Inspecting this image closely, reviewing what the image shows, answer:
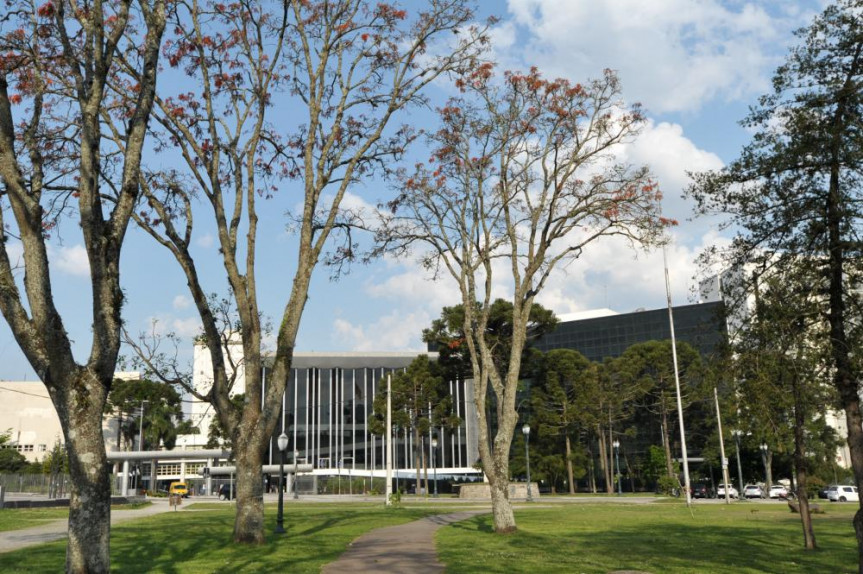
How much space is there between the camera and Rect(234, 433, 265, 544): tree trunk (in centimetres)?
1742

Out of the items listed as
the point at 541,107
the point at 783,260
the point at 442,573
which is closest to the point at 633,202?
the point at 541,107

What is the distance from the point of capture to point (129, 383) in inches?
3226

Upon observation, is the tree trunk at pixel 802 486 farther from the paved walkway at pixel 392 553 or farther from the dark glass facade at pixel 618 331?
the dark glass facade at pixel 618 331

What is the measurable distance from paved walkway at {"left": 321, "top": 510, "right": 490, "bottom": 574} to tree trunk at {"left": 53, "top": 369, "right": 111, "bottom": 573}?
20.1 ft

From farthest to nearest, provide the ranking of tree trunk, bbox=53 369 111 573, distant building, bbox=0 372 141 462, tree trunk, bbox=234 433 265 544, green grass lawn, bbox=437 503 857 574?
distant building, bbox=0 372 141 462
tree trunk, bbox=234 433 265 544
green grass lawn, bbox=437 503 857 574
tree trunk, bbox=53 369 111 573

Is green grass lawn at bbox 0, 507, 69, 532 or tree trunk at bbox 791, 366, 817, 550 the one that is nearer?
tree trunk at bbox 791, 366, 817, 550

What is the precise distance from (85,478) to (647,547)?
1473 cm

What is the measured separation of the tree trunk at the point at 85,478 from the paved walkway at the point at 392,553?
20.1ft

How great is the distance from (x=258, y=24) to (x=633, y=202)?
1253 centimetres

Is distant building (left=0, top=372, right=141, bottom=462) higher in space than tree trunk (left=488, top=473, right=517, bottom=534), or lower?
higher

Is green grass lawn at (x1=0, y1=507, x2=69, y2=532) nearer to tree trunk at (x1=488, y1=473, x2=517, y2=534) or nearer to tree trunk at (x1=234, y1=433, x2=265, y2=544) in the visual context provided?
tree trunk at (x1=234, y1=433, x2=265, y2=544)

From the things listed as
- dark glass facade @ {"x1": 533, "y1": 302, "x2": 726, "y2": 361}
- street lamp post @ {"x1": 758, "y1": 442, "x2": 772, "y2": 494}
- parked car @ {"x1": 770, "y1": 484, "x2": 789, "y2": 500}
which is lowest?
parked car @ {"x1": 770, "y1": 484, "x2": 789, "y2": 500}

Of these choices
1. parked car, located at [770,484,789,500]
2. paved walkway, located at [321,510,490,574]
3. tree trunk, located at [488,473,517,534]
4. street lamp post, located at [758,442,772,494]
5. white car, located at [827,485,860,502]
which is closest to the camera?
paved walkway, located at [321,510,490,574]

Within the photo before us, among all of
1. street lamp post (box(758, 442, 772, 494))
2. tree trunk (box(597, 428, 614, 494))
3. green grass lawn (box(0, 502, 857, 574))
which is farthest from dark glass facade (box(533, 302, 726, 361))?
green grass lawn (box(0, 502, 857, 574))
